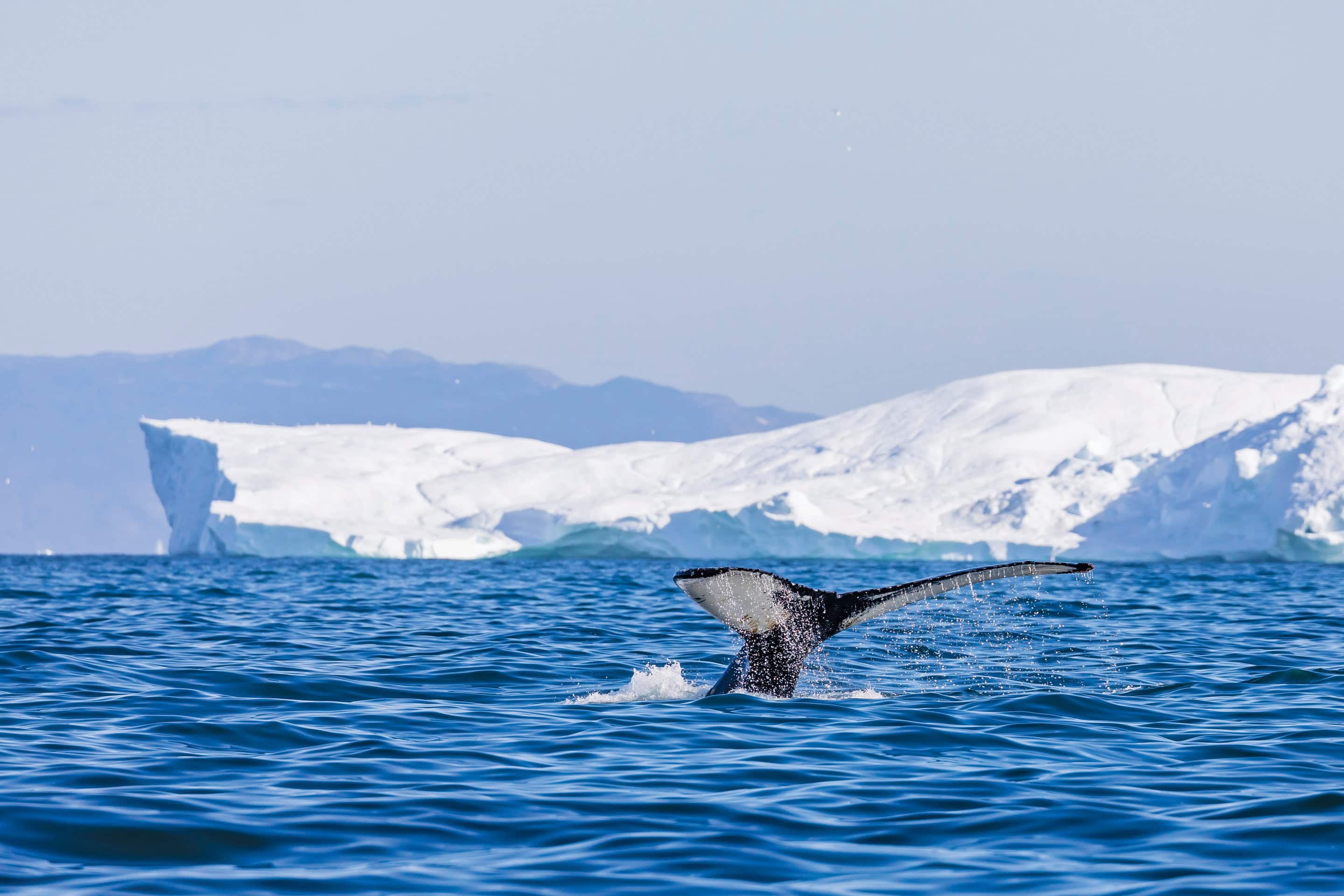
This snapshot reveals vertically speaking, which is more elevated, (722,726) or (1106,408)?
(1106,408)

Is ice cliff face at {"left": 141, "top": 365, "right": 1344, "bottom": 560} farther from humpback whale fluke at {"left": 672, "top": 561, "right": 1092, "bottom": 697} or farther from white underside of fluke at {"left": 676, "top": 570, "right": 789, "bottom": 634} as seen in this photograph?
white underside of fluke at {"left": 676, "top": 570, "right": 789, "bottom": 634}

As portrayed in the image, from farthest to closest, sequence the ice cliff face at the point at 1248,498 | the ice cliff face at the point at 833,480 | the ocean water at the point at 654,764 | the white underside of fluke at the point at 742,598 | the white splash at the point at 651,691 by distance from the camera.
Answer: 1. the ice cliff face at the point at 833,480
2. the ice cliff face at the point at 1248,498
3. the white splash at the point at 651,691
4. the white underside of fluke at the point at 742,598
5. the ocean water at the point at 654,764

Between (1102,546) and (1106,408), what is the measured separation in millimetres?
14191

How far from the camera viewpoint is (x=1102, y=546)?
163 ft

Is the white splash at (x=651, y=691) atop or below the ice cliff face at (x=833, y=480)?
below

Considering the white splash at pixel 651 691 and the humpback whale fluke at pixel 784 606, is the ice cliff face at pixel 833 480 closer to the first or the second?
the white splash at pixel 651 691

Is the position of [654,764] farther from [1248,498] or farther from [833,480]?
[833,480]

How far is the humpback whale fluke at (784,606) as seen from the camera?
7500mm

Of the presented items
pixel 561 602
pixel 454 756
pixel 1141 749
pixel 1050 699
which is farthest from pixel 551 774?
pixel 561 602

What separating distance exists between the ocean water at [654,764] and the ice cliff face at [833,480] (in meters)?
34.2

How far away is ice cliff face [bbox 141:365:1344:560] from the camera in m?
49.6

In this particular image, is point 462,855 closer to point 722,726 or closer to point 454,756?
point 454,756

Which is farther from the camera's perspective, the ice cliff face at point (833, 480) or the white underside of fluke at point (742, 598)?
the ice cliff face at point (833, 480)

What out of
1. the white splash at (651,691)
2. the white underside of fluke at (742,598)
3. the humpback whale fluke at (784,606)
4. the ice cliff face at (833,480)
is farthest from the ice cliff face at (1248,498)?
the white underside of fluke at (742,598)
